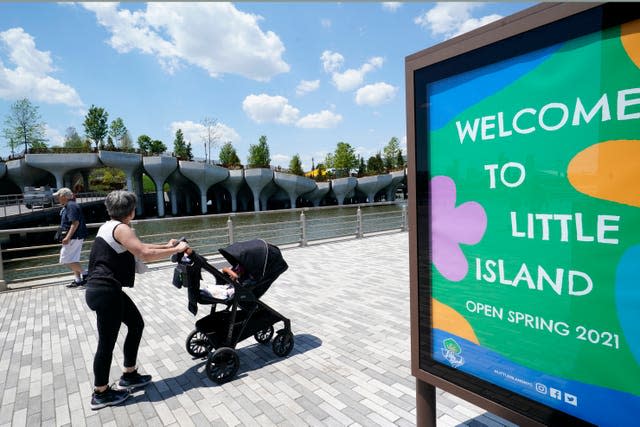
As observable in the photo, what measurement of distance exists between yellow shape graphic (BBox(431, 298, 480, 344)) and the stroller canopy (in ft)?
6.37

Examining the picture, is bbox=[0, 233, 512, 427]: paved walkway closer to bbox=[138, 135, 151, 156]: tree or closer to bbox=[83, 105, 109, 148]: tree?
bbox=[83, 105, 109, 148]: tree

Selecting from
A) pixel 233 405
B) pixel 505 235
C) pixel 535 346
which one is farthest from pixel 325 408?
pixel 505 235

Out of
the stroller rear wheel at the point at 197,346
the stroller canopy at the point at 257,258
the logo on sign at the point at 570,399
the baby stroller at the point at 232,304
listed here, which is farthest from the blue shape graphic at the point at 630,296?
the stroller rear wheel at the point at 197,346

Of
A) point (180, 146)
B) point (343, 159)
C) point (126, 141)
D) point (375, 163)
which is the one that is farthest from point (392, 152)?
point (126, 141)

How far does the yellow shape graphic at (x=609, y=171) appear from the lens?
138cm

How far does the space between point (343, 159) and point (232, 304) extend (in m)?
67.6

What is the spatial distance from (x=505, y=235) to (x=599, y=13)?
3.50ft

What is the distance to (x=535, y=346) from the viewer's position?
1760 millimetres

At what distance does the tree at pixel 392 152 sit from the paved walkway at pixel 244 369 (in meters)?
75.9

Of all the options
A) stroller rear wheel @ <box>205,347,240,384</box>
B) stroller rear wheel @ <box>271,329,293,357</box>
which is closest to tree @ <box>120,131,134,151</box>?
stroller rear wheel @ <box>271,329,293,357</box>

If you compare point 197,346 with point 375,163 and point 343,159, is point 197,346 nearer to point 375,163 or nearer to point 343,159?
point 343,159

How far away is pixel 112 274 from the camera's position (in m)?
3.07

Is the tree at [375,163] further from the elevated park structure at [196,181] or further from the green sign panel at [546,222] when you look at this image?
the green sign panel at [546,222]

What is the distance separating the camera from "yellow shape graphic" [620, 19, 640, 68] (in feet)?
4.38
